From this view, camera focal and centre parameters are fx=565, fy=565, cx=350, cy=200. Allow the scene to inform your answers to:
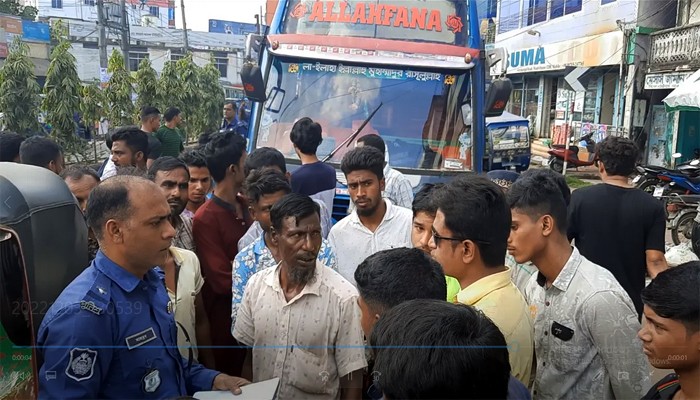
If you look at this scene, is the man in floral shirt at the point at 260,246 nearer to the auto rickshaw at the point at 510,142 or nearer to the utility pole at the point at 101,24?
the auto rickshaw at the point at 510,142

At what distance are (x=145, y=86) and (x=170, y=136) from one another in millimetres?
5671

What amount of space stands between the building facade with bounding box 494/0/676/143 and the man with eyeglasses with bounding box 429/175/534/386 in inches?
471

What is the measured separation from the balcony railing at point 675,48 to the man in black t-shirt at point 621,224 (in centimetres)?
1048

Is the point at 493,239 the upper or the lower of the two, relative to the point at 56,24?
lower

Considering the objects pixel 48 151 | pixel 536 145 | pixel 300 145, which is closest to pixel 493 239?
pixel 300 145

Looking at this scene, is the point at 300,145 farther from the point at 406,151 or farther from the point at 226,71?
the point at 226,71

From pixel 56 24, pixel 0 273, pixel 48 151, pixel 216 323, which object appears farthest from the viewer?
pixel 56 24

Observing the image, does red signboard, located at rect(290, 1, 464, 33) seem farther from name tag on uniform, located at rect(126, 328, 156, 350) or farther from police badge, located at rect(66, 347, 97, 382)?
police badge, located at rect(66, 347, 97, 382)

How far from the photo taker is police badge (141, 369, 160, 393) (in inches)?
64.5

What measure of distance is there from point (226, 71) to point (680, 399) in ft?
64.3

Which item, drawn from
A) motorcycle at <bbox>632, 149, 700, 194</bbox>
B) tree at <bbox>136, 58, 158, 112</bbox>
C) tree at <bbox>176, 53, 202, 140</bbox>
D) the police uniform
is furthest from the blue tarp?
the police uniform

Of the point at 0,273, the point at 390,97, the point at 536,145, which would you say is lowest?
the point at 536,145

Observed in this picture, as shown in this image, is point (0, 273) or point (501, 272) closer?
point (0, 273)

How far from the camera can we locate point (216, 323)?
269cm
